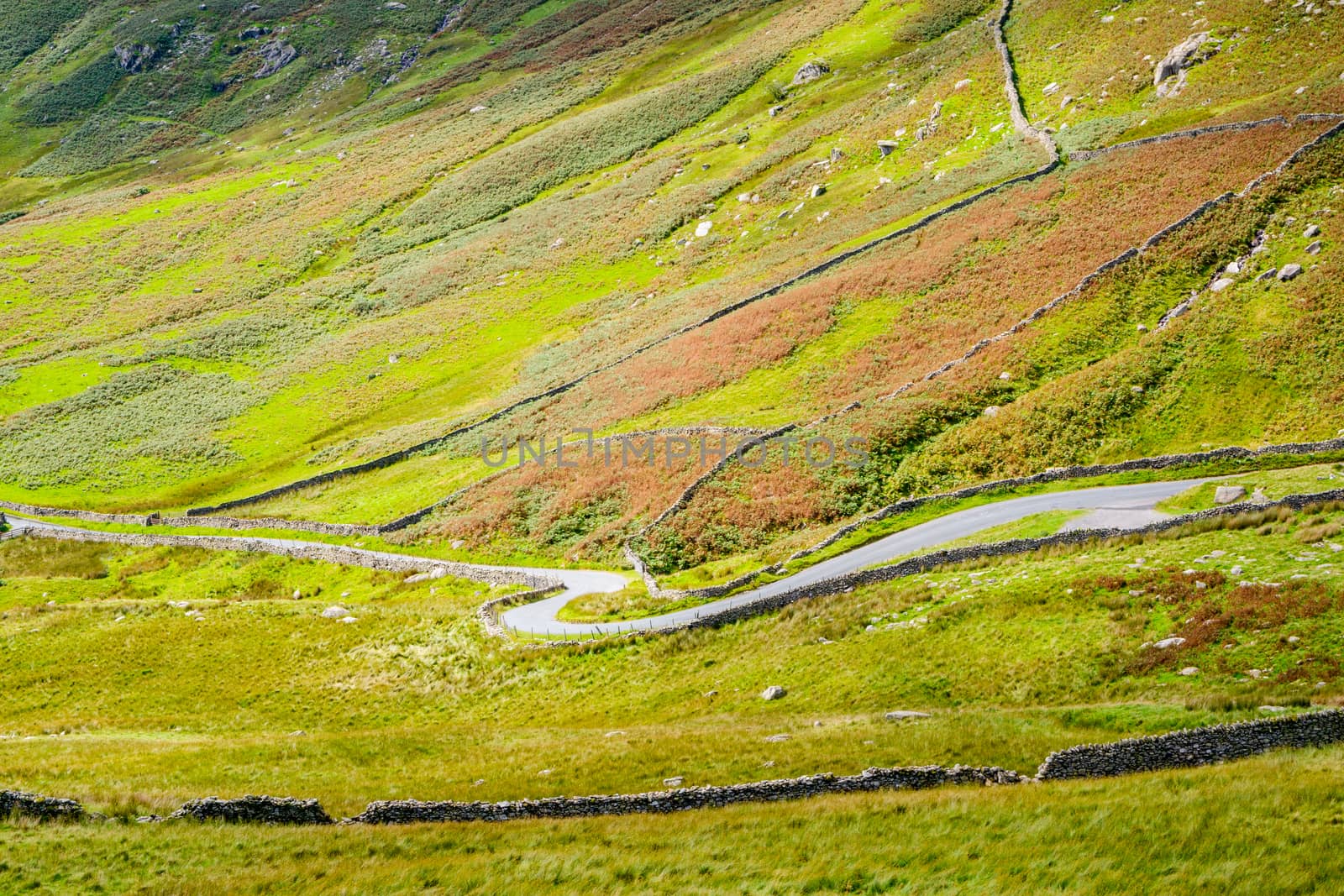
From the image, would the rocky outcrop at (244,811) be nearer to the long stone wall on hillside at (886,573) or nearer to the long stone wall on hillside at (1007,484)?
the long stone wall on hillside at (886,573)

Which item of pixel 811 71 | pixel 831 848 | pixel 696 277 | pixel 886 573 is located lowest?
pixel 886 573

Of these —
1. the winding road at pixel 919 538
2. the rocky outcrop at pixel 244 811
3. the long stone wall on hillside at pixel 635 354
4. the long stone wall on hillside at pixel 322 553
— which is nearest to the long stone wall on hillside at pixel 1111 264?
the long stone wall on hillside at pixel 322 553

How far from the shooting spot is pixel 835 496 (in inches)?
1804

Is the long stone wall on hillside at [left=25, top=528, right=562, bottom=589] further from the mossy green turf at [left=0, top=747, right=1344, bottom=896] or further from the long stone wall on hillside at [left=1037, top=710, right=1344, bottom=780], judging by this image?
the long stone wall on hillside at [left=1037, top=710, right=1344, bottom=780]

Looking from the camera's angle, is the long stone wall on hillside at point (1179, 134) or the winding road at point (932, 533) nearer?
the winding road at point (932, 533)

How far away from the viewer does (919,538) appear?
3922cm

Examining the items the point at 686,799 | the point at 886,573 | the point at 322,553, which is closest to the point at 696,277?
the point at 322,553

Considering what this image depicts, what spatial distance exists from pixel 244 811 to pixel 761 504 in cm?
3091

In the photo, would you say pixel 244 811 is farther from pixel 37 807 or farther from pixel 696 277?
pixel 696 277

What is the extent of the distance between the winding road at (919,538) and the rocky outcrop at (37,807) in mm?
19283

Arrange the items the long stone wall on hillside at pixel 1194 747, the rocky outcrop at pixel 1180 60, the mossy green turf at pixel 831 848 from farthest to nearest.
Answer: the rocky outcrop at pixel 1180 60, the long stone wall on hillside at pixel 1194 747, the mossy green turf at pixel 831 848

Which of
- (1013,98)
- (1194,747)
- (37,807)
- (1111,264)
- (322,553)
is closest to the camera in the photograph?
(1194,747)

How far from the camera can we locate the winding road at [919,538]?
3631cm

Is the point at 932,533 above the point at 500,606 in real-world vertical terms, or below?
below
